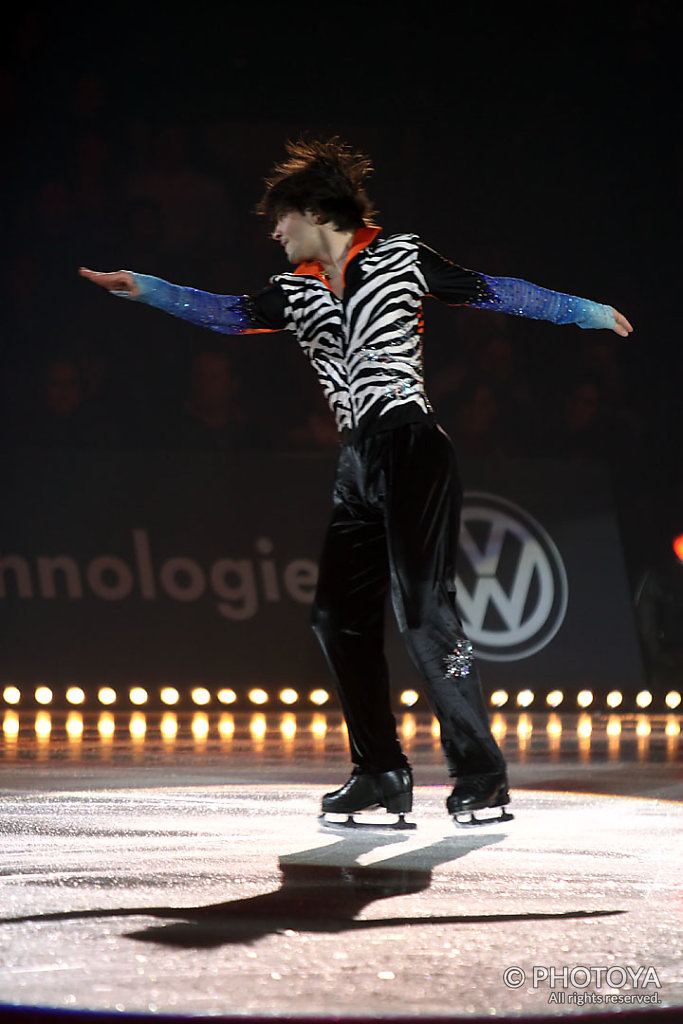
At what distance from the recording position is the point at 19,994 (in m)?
1.34

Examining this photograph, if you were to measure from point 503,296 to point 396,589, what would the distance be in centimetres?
76

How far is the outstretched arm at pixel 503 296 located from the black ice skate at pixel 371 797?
3.57 feet

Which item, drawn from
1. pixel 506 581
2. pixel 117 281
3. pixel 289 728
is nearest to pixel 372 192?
pixel 506 581

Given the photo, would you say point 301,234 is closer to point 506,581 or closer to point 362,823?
point 362,823

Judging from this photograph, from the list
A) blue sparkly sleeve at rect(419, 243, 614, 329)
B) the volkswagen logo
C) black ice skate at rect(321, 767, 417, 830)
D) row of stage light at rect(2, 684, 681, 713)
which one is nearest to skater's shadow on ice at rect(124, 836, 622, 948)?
black ice skate at rect(321, 767, 417, 830)

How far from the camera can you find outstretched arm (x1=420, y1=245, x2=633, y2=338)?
3.02 metres

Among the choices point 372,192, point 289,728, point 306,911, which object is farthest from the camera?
point 372,192

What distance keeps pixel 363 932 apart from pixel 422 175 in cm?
653

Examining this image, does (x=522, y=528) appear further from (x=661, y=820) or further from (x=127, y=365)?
(x=661, y=820)

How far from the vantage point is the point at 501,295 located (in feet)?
10.0

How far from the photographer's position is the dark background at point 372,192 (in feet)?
23.4

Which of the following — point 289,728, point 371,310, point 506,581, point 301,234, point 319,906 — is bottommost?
point 319,906

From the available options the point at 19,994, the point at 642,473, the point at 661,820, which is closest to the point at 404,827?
the point at 661,820

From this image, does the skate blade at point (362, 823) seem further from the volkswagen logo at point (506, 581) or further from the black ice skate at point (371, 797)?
the volkswagen logo at point (506, 581)
